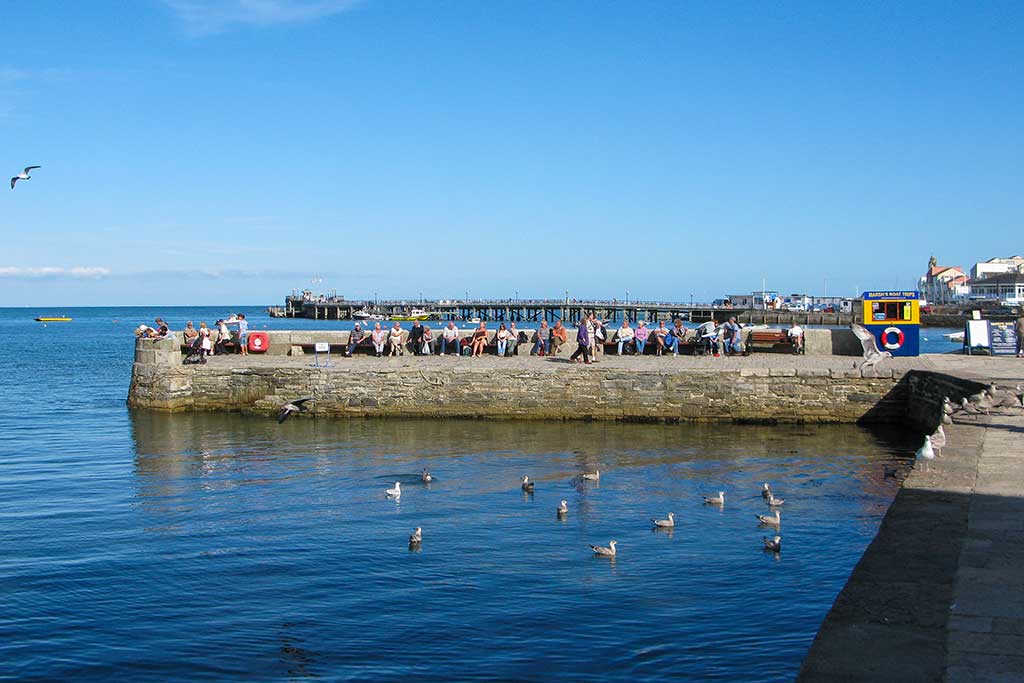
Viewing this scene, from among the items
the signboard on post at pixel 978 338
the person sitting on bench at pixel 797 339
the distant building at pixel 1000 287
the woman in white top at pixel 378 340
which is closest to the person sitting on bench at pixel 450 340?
the woman in white top at pixel 378 340

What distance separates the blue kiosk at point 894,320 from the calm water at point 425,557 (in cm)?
570

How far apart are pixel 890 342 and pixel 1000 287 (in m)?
110

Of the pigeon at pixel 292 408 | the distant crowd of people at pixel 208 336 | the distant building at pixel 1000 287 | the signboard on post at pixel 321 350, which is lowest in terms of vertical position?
the pigeon at pixel 292 408

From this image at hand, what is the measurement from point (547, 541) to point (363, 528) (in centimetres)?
257

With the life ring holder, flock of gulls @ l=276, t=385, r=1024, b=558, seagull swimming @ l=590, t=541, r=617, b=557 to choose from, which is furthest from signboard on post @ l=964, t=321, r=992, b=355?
seagull swimming @ l=590, t=541, r=617, b=557

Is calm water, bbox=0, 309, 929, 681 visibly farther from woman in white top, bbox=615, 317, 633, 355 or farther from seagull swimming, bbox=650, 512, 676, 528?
woman in white top, bbox=615, 317, 633, 355

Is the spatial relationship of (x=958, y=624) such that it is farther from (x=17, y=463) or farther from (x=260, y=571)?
(x=17, y=463)

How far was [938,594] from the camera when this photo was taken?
715 centimetres

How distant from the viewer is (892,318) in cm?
2592

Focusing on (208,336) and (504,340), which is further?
(504,340)

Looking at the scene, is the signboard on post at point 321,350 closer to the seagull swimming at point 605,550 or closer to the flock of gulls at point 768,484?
the flock of gulls at point 768,484

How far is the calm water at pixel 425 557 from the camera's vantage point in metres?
8.70

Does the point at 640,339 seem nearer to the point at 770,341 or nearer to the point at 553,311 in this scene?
the point at 770,341

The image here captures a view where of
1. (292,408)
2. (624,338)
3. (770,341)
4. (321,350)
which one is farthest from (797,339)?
(292,408)
